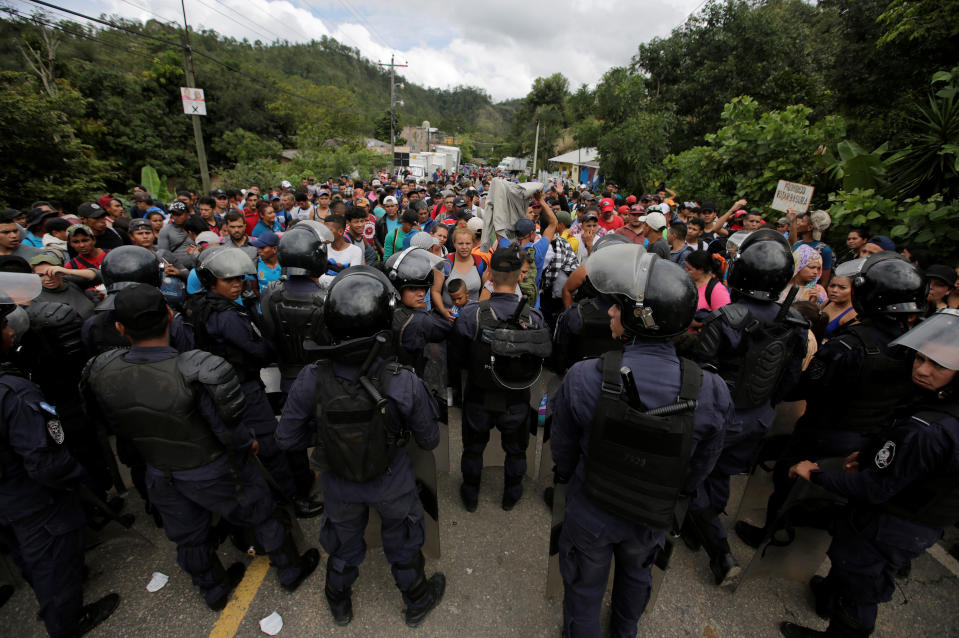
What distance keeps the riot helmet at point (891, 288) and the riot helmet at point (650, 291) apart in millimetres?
1595

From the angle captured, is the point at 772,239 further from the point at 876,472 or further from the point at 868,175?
the point at 868,175

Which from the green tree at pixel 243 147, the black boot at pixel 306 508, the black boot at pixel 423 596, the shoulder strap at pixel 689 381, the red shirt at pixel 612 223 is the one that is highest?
the green tree at pixel 243 147

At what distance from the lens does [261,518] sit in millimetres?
2668

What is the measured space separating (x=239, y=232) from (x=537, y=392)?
454cm

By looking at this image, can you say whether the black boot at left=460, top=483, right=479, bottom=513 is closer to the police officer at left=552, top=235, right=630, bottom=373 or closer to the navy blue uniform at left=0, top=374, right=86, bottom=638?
the police officer at left=552, top=235, right=630, bottom=373

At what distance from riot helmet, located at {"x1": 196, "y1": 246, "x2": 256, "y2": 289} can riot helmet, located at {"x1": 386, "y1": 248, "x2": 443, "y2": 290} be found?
3.58 feet

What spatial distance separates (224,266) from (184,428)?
1.30 metres

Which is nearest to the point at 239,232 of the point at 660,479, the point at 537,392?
the point at 537,392

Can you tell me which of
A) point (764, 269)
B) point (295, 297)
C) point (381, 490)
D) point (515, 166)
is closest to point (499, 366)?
point (381, 490)

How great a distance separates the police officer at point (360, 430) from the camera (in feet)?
7.02

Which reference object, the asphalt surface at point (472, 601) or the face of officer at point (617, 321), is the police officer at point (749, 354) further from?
the face of officer at point (617, 321)

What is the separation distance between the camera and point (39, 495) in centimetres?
228

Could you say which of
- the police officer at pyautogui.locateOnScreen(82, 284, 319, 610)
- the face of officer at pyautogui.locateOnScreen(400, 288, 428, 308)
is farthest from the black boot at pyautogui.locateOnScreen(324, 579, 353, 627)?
the face of officer at pyautogui.locateOnScreen(400, 288, 428, 308)

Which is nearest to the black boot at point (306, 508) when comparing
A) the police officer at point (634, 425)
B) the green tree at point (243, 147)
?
the police officer at point (634, 425)
